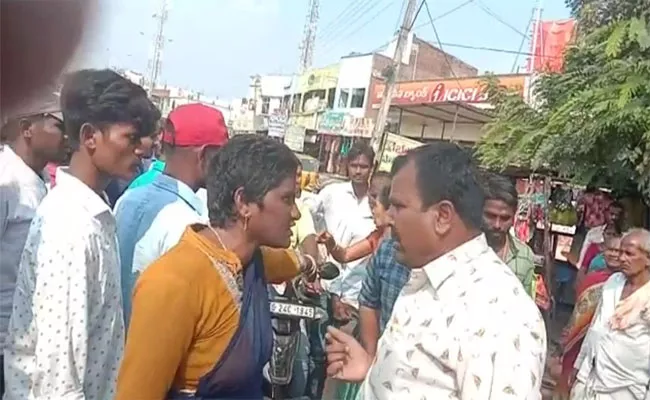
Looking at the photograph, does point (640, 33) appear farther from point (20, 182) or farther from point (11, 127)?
point (11, 127)

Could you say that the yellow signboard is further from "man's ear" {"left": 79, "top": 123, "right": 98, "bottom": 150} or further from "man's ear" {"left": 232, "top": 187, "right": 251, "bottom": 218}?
"man's ear" {"left": 232, "top": 187, "right": 251, "bottom": 218}

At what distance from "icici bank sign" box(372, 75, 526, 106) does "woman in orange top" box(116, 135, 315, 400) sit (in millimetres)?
11782

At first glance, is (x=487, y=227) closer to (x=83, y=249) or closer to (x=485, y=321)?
(x=485, y=321)

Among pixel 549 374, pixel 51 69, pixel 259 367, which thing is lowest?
pixel 549 374

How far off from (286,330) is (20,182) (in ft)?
4.24

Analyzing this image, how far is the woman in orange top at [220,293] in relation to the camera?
4.79 ft

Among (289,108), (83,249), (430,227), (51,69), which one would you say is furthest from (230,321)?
(289,108)

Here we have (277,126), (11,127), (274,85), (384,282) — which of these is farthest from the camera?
(274,85)

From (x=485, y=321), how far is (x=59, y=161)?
1.77m

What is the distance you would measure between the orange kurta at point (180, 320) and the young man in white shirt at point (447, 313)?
37 centimetres

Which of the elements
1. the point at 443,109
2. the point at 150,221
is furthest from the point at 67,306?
the point at 443,109

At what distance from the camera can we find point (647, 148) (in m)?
4.13

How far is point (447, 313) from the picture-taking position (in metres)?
1.55

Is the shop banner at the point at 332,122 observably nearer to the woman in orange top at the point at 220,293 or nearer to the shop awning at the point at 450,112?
the shop awning at the point at 450,112
